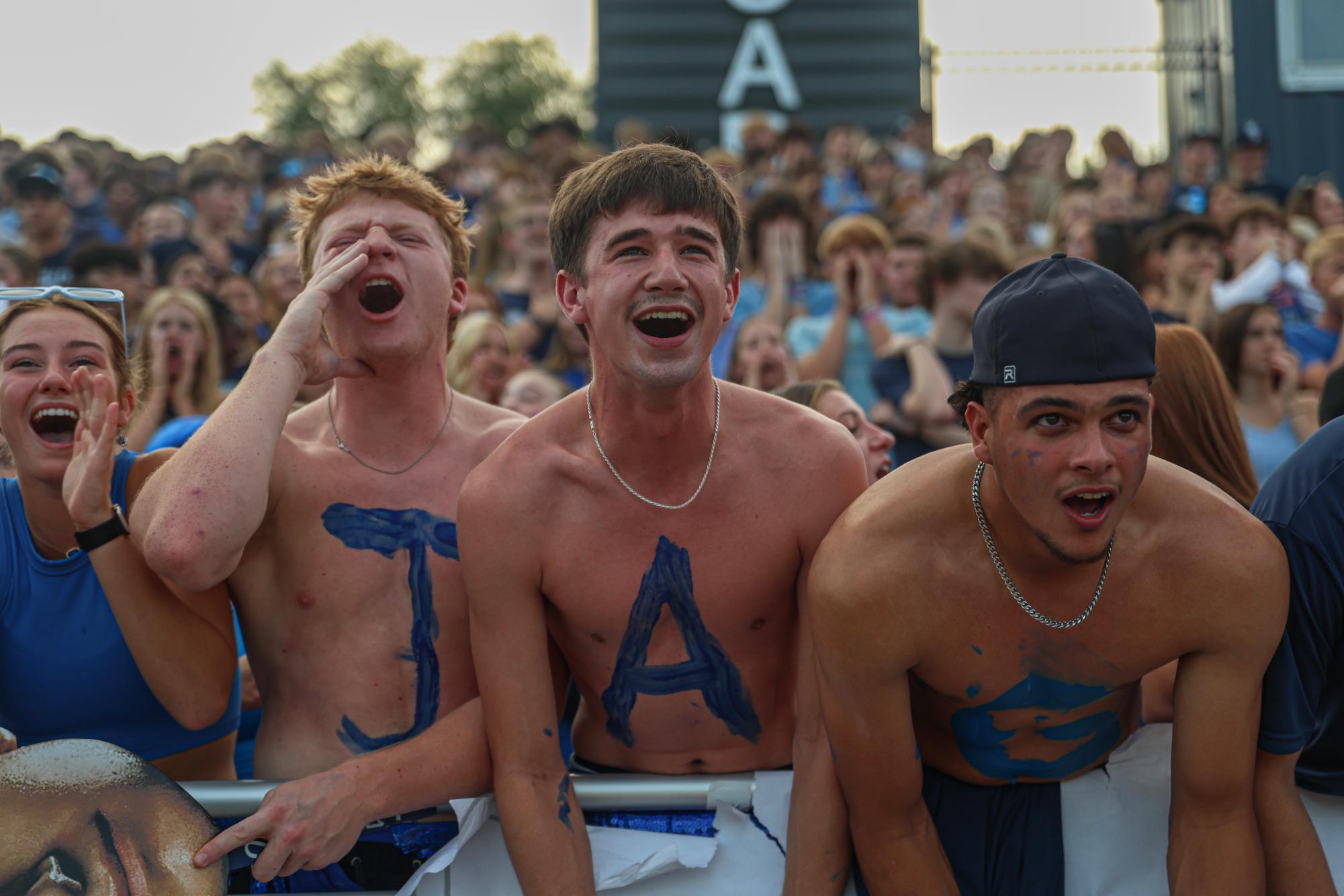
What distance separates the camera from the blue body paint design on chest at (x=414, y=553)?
2.94 meters

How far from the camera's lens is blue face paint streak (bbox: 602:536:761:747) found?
109 inches

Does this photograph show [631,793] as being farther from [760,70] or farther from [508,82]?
[508,82]

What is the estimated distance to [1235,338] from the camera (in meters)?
5.14

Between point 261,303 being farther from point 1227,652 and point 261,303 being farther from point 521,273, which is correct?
point 1227,652

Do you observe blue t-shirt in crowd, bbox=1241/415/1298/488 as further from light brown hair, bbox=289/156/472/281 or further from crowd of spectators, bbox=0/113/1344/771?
light brown hair, bbox=289/156/472/281

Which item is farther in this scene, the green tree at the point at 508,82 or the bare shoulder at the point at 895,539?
the green tree at the point at 508,82

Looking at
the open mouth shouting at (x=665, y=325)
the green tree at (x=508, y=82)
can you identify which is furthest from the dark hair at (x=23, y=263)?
the green tree at (x=508, y=82)

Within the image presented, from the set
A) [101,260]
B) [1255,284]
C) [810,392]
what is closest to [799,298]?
[1255,284]

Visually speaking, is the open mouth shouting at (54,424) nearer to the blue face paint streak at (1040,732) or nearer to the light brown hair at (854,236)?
the blue face paint streak at (1040,732)

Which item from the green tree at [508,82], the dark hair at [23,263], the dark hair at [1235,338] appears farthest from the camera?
the green tree at [508,82]

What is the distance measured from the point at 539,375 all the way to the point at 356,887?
2.60 metres

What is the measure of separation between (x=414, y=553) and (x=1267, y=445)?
3592 millimetres

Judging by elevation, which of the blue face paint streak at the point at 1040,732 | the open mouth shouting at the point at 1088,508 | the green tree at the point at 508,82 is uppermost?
the green tree at the point at 508,82

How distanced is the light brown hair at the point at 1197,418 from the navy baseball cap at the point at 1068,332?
3.55 feet
